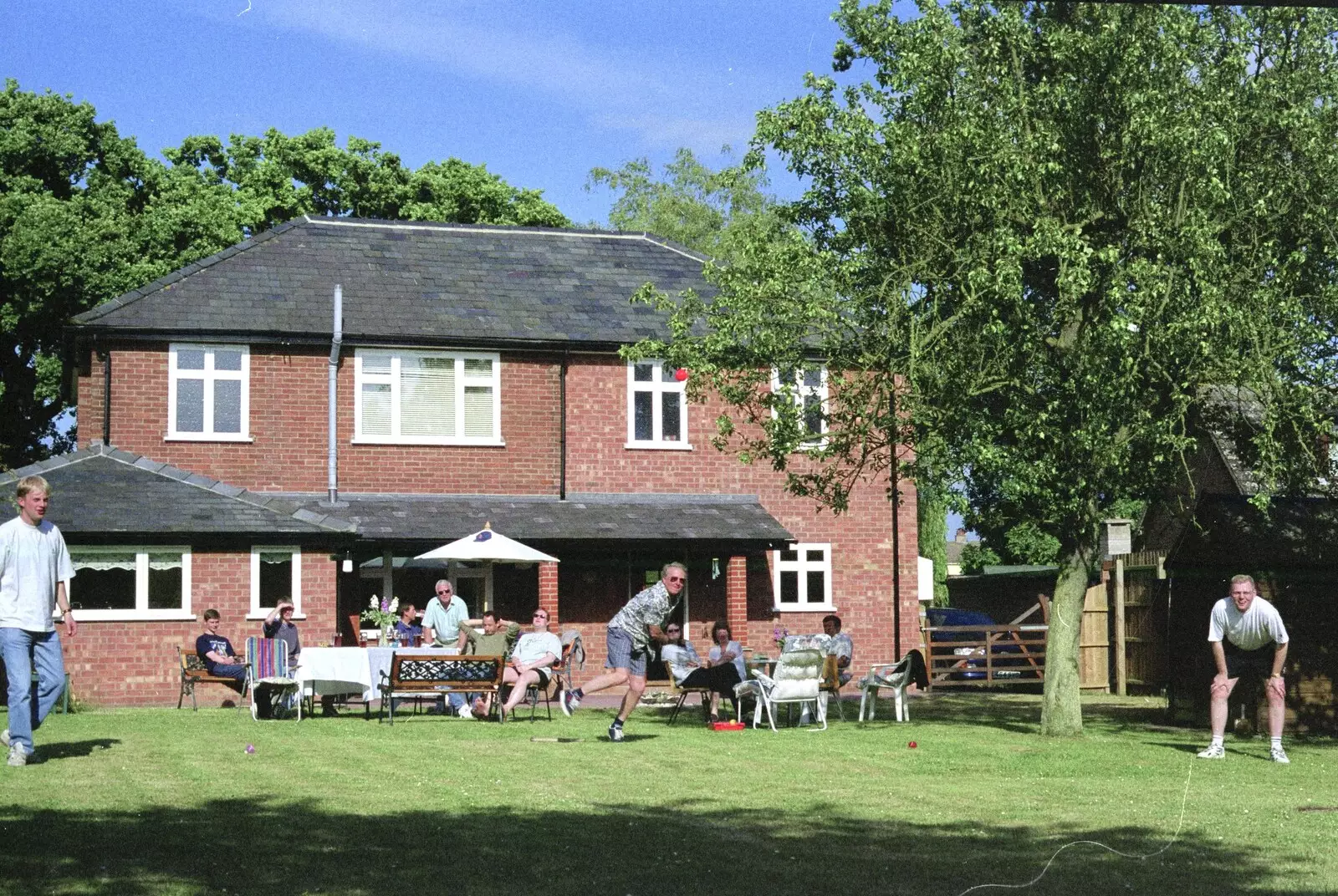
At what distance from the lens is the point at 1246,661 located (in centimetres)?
1590

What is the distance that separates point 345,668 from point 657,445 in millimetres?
11780

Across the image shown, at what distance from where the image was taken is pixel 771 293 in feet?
58.0

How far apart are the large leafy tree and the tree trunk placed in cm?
3

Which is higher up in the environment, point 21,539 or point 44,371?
point 44,371

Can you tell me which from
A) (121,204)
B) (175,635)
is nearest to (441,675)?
(175,635)

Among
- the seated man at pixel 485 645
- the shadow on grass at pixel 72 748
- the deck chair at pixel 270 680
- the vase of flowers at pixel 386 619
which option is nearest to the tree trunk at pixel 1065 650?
the seated man at pixel 485 645

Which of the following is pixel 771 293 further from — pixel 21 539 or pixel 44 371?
pixel 44 371

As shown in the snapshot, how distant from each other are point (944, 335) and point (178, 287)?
16559 mm

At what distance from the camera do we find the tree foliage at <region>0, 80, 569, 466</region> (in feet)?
130

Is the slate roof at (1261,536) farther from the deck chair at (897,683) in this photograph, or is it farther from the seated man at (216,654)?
the seated man at (216,654)

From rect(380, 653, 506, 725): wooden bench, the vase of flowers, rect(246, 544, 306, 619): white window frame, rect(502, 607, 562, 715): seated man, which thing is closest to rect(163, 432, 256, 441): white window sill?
rect(246, 544, 306, 619): white window frame

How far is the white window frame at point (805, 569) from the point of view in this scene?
3155cm

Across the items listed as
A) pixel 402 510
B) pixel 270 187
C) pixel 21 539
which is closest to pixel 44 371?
pixel 270 187

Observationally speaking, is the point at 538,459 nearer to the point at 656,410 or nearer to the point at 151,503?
the point at 656,410
